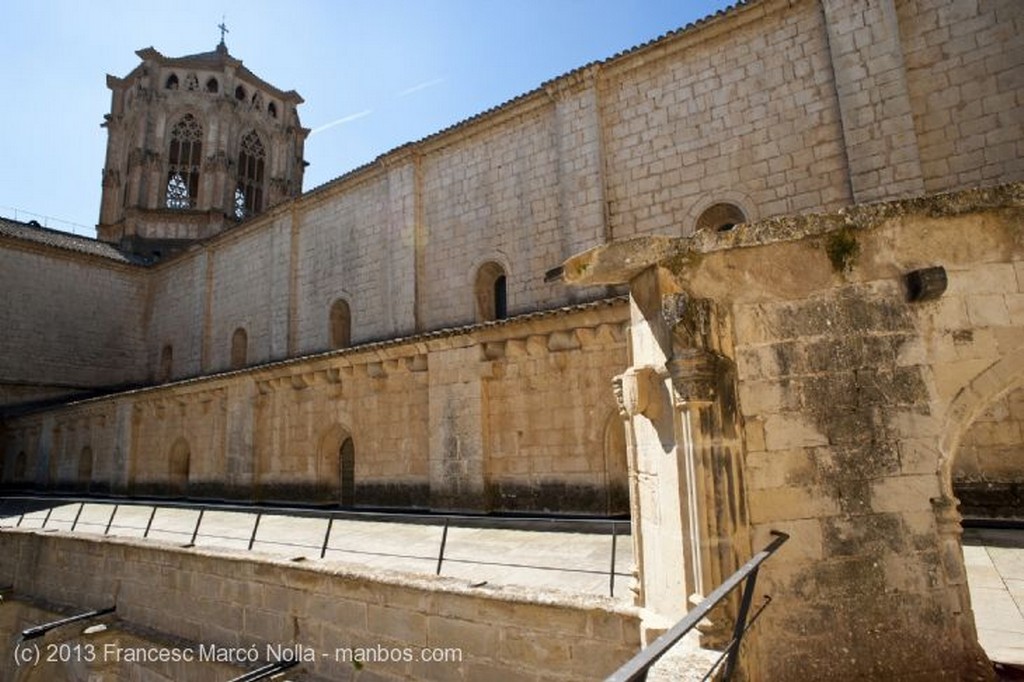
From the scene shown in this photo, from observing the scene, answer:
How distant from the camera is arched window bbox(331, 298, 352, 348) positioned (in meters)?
16.7

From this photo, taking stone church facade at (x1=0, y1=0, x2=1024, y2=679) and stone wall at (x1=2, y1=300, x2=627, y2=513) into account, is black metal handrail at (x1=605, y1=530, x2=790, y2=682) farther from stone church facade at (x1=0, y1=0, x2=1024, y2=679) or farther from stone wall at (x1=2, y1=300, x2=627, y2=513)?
stone wall at (x1=2, y1=300, x2=627, y2=513)

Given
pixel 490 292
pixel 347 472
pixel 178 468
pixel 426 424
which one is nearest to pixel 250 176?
pixel 178 468

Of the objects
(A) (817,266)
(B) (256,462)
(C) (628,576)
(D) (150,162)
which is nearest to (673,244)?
(A) (817,266)

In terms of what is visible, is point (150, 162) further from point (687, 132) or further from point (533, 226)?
point (687, 132)

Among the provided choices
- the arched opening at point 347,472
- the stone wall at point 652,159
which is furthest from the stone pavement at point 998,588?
the arched opening at point 347,472

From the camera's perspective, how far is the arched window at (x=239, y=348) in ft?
65.4

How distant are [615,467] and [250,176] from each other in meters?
31.6

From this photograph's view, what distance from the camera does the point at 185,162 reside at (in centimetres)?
3116

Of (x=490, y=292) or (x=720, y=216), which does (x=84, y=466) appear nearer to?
(x=490, y=292)

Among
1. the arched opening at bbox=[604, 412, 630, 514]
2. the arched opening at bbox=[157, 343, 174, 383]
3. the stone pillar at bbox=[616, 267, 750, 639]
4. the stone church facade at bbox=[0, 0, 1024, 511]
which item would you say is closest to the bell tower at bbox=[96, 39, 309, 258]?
the arched opening at bbox=[157, 343, 174, 383]

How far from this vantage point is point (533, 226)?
13211mm

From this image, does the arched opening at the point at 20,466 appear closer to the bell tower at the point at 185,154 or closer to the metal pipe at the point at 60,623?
the bell tower at the point at 185,154

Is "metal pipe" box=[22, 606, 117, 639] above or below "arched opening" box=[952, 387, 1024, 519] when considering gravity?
below

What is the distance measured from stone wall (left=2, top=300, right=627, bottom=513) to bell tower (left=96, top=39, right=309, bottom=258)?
1680 centimetres
